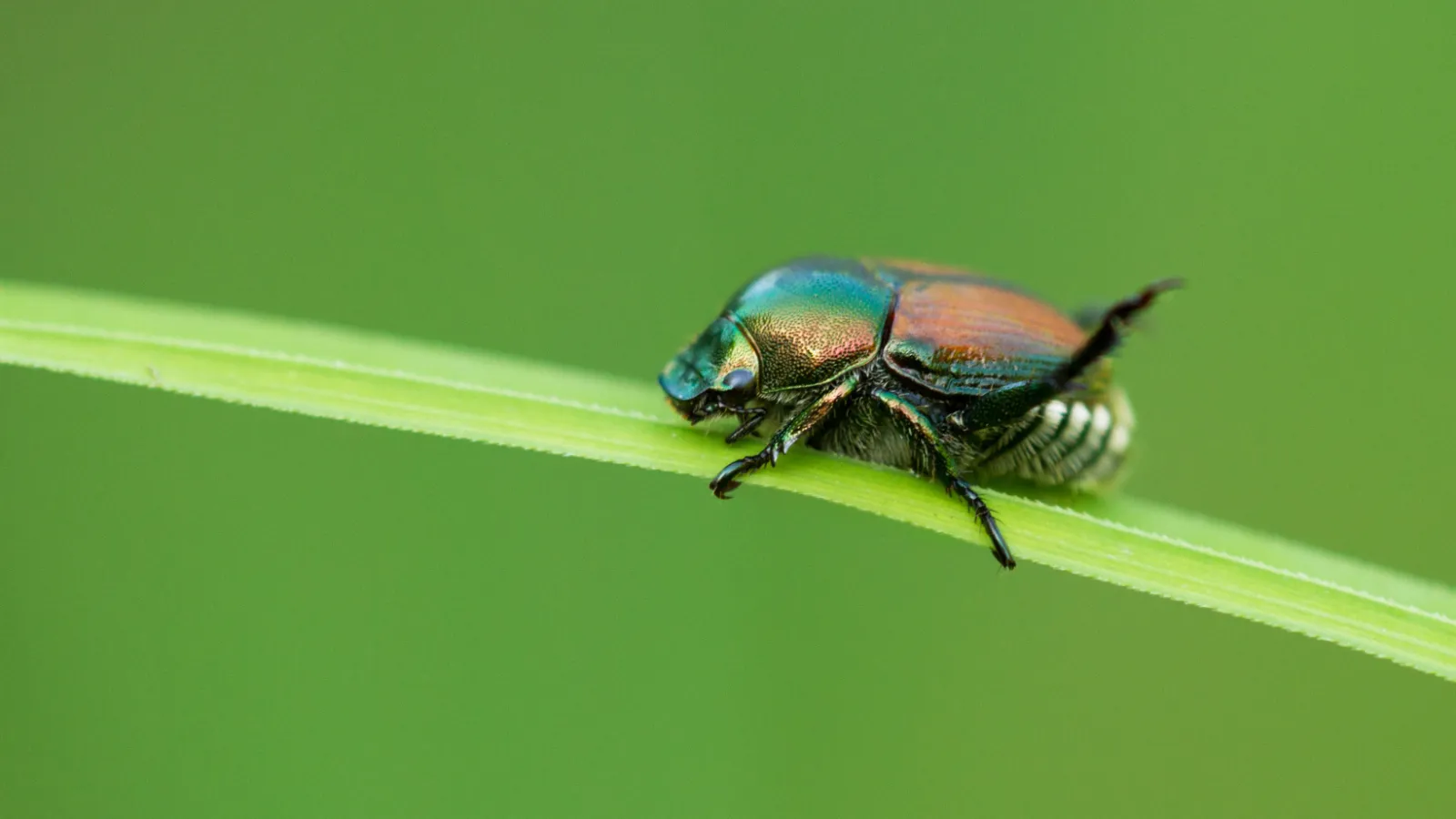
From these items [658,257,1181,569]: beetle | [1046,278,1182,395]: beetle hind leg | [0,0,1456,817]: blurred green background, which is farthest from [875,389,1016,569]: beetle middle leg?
[0,0,1456,817]: blurred green background

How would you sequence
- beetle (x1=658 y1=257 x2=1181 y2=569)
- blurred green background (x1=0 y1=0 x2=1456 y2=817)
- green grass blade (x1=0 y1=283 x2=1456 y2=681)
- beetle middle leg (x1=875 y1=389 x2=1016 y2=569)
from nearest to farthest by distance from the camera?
green grass blade (x1=0 y1=283 x2=1456 y2=681) < beetle middle leg (x1=875 y1=389 x2=1016 y2=569) < beetle (x1=658 y1=257 x2=1181 y2=569) < blurred green background (x1=0 y1=0 x2=1456 y2=817)

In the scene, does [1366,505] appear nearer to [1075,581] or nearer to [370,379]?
[1075,581]

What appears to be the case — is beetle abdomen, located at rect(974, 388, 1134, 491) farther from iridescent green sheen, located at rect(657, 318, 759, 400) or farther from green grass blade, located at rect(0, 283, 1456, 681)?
iridescent green sheen, located at rect(657, 318, 759, 400)

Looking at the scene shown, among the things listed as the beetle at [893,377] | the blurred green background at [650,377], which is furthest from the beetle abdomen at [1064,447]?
the blurred green background at [650,377]

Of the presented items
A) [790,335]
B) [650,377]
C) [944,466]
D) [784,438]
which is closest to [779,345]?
[790,335]

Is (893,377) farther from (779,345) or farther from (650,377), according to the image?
(650,377)

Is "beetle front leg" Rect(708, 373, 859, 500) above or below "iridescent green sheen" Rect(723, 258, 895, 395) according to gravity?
below

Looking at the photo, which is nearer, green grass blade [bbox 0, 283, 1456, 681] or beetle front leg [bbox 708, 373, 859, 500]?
green grass blade [bbox 0, 283, 1456, 681]
